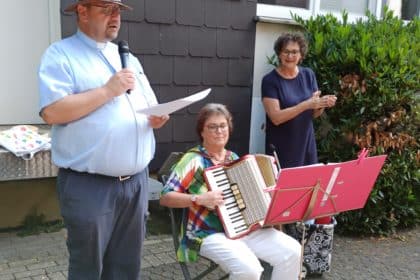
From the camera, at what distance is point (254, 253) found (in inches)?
103

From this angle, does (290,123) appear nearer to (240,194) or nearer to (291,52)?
(291,52)

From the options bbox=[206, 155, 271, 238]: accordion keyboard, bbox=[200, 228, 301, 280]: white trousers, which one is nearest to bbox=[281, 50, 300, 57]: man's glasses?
bbox=[206, 155, 271, 238]: accordion keyboard

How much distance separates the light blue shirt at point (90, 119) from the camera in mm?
1910

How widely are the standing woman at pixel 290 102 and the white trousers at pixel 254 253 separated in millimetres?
892

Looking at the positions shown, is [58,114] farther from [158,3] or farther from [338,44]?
[338,44]

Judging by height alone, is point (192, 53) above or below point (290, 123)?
above

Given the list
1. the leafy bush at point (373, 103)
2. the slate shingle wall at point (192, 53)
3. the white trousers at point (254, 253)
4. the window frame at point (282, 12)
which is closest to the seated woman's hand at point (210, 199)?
the white trousers at point (254, 253)

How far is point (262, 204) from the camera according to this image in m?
2.57

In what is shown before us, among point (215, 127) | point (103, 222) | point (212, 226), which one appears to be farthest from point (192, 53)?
point (103, 222)

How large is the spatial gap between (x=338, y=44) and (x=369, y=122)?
688 millimetres

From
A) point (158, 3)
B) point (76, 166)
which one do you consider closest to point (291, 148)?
point (158, 3)

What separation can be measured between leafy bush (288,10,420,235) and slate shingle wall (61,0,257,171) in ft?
1.98

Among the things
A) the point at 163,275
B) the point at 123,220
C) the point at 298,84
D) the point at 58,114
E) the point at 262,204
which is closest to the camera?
the point at 58,114

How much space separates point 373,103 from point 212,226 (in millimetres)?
1896
